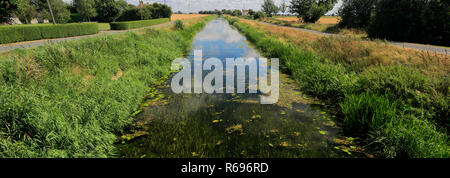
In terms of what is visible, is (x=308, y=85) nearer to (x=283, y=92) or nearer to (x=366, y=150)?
(x=283, y=92)

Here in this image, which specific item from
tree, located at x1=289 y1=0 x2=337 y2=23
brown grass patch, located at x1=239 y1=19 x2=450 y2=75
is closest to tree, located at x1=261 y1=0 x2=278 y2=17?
tree, located at x1=289 y1=0 x2=337 y2=23

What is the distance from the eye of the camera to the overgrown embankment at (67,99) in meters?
3.36

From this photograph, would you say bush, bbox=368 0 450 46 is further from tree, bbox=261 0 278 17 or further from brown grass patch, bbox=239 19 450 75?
tree, bbox=261 0 278 17

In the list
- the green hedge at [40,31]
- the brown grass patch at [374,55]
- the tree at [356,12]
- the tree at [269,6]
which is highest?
the tree at [269,6]

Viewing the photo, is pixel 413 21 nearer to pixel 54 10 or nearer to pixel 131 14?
pixel 131 14

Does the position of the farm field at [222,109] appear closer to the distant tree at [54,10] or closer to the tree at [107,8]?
the tree at [107,8]

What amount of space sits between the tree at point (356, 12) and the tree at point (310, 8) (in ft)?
45.9

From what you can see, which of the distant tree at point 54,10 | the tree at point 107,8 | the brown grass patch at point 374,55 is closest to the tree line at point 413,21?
the brown grass patch at point 374,55

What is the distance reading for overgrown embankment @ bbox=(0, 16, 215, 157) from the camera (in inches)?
132

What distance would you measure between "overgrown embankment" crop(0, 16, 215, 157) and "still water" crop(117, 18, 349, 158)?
1.94ft

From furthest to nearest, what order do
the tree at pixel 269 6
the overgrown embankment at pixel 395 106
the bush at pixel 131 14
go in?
the tree at pixel 269 6 < the bush at pixel 131 14 < the overgrown embankment at pixel 395 106

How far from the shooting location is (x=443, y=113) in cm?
415

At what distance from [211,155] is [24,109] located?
3.57 metres

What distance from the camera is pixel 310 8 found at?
41062 millimetres
